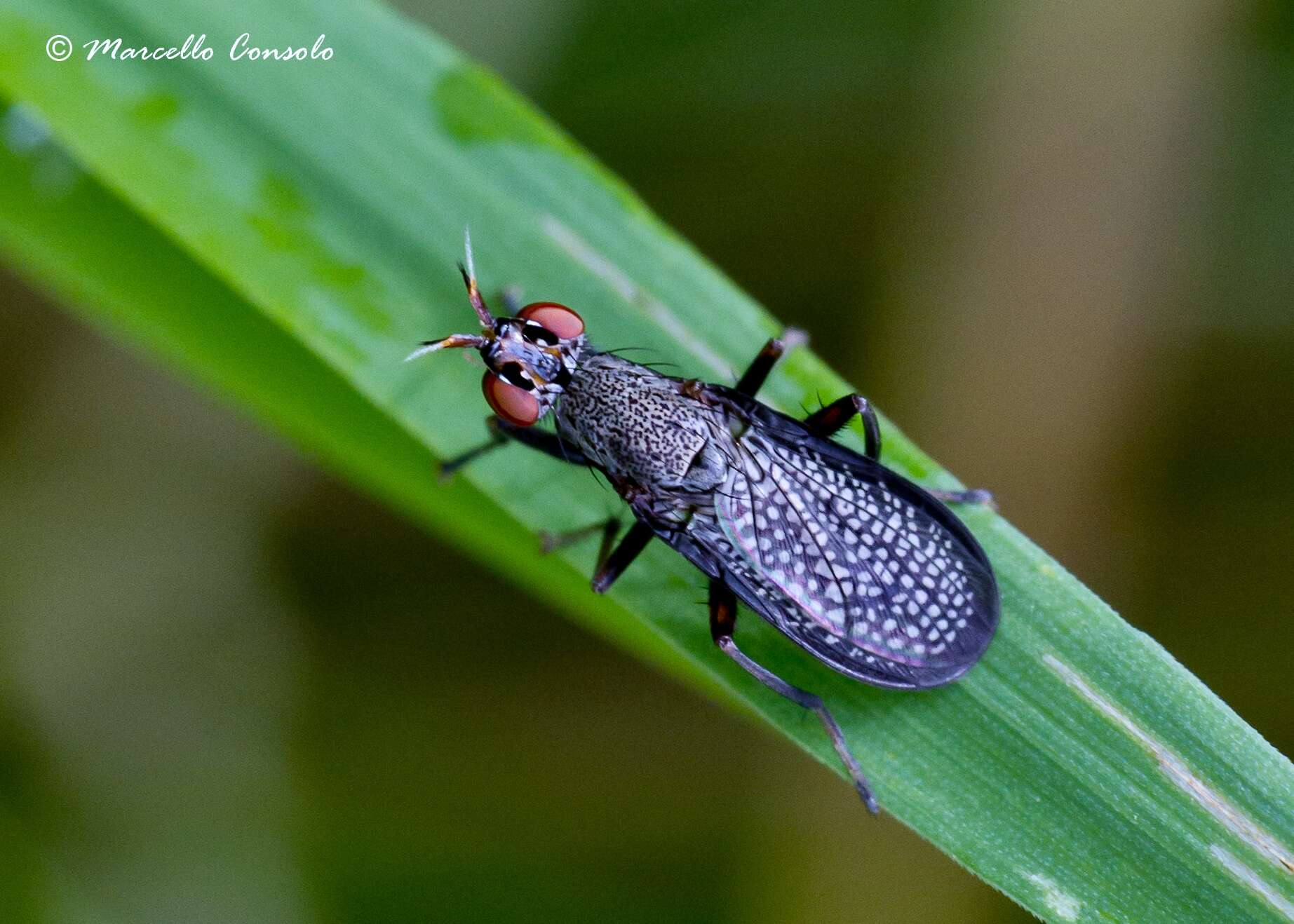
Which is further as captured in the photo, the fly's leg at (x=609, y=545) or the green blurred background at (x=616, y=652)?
the green blurred background at (x=616, y=652)

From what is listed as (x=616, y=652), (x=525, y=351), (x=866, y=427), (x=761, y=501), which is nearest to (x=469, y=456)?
(x=525, y=351)

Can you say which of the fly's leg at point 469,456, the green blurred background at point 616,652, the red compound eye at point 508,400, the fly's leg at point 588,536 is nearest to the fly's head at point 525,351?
the red compound eye at point 508,400

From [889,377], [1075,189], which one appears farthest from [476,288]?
[1075,189]

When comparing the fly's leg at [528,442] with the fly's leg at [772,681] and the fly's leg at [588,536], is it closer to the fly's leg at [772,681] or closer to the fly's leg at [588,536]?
the fly's leg at [588,536]

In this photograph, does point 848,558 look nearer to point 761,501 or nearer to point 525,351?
point 761,501

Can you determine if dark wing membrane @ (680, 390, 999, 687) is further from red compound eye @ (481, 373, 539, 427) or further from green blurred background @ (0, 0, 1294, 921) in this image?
green blurred background @ (0, 0, 1294, 921)

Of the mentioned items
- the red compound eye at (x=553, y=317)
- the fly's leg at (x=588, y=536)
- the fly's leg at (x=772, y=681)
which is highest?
the red compound eye at (x=553, y=317)

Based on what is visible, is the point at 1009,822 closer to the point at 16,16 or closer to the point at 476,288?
the point at 476,288
